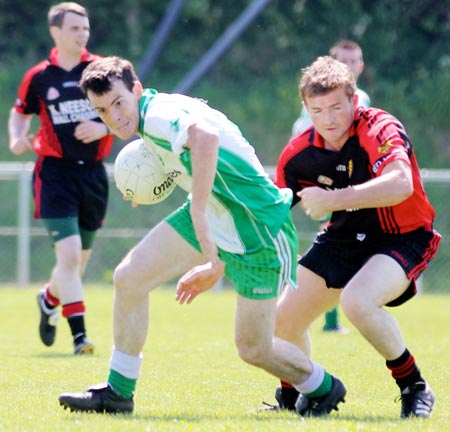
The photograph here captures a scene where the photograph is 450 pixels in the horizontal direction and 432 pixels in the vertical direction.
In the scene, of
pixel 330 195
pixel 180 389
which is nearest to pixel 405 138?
pixel 330 195

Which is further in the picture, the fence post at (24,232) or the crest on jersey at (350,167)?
the fence post at (24,232)

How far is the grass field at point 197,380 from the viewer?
15.8 ft

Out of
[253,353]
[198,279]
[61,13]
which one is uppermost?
[61,13]

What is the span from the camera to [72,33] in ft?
27.9

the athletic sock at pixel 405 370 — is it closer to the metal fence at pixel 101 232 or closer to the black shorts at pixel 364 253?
the black shorts at pixel 364 253

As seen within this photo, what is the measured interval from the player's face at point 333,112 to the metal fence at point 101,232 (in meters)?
11.0

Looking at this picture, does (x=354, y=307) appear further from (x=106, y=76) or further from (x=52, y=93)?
(x=52, y=93)

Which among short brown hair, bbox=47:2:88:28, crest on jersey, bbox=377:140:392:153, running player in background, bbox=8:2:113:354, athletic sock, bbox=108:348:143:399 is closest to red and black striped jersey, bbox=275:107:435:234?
crest on jersey, bbox=377:140:392:153

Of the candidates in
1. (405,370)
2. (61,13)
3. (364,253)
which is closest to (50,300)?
(61,13)

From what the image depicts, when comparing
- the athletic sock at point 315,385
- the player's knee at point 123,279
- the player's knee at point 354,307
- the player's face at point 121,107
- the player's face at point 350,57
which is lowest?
the athletic sock at point 315,385

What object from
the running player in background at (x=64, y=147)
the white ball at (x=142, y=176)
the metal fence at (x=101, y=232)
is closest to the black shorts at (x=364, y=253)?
the white ball at (x=142, y=176)

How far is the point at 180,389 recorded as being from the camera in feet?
19.9

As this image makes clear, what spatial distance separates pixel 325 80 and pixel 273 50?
16.9m

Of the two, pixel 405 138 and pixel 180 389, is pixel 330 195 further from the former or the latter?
pixel 180 389
